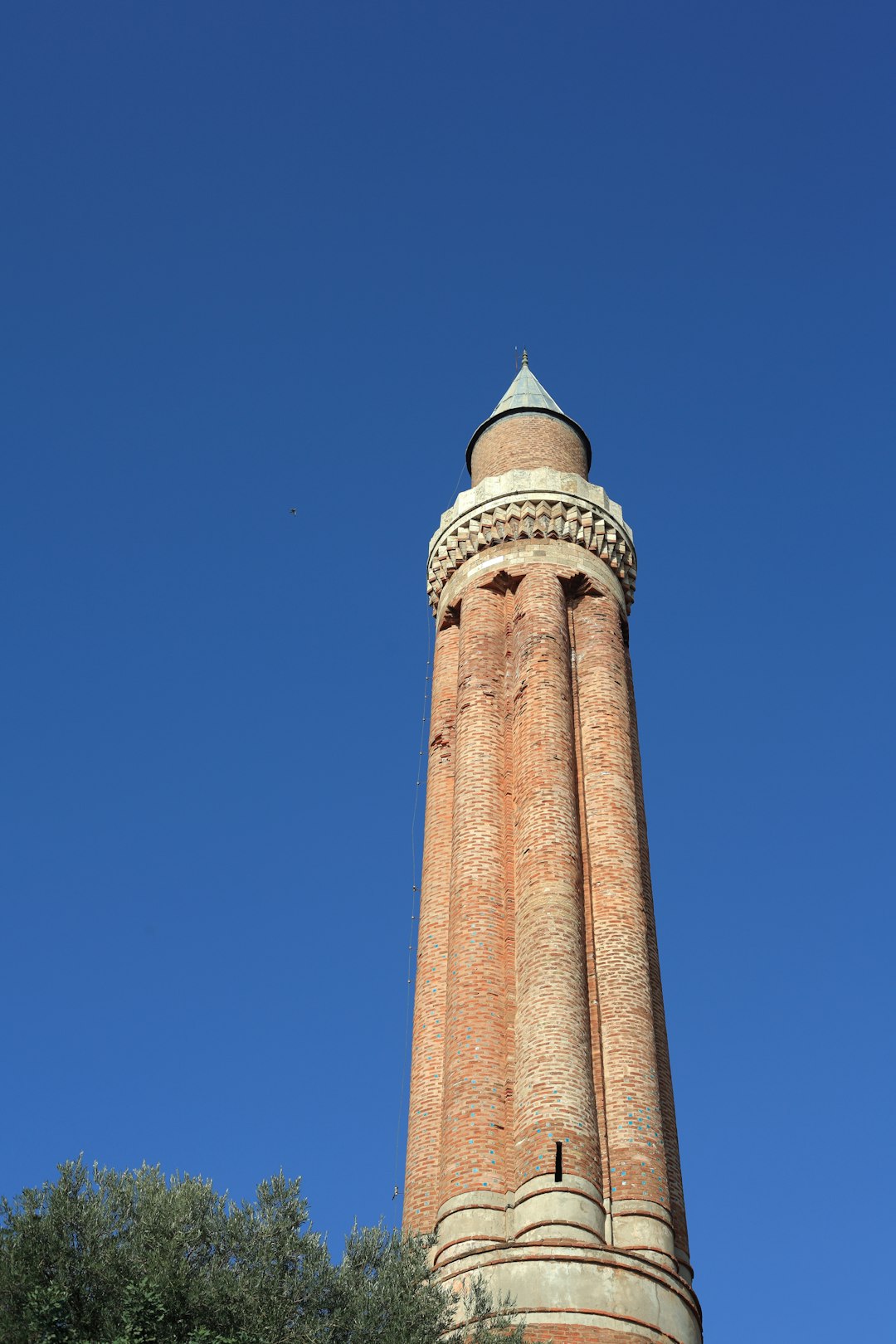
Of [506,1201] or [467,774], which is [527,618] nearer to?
[467,774]

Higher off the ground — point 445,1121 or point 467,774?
point 467,774

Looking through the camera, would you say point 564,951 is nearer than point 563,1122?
No

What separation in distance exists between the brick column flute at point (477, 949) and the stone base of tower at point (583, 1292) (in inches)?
19.7

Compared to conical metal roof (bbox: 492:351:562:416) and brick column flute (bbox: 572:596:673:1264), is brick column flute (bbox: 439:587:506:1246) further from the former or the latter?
conical metal roof (bbox: 492:351:562:416)

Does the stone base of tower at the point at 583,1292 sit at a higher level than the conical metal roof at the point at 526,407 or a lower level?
lower

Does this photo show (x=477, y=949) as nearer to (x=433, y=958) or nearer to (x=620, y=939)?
(x=433, y=958)

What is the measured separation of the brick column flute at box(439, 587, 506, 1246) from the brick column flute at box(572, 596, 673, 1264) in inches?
43.5

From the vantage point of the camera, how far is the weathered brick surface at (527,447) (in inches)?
949

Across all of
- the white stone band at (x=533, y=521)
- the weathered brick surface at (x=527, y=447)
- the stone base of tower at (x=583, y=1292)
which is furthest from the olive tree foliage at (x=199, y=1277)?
the weathered brick surface at (x=527, y=447)

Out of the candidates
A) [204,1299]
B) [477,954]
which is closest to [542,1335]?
[204,1299]

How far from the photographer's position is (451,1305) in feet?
47.8

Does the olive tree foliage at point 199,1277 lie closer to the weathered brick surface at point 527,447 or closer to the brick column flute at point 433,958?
the brick column flute at point 433,958

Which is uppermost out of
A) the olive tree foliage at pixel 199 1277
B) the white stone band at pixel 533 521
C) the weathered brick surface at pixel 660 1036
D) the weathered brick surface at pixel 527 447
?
the weathered brick surface at pixel 527 447

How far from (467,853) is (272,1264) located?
6.54 meters
